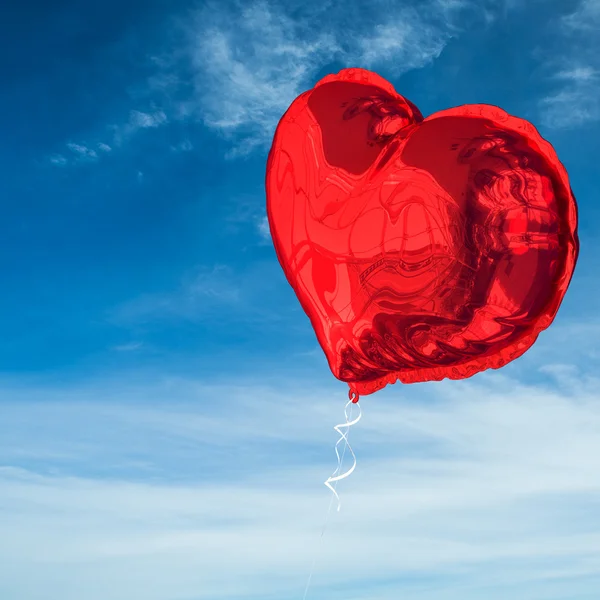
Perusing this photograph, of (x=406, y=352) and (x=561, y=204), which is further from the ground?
(x=561, y=204)

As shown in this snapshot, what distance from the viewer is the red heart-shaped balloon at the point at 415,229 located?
4.83m

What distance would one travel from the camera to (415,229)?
5.02 m

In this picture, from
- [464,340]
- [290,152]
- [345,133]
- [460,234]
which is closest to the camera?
[460,234]

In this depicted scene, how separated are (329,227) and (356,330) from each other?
0.73m

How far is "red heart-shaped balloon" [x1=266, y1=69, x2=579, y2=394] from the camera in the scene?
4.83m

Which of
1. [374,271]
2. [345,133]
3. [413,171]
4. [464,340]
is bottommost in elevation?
[464,340]

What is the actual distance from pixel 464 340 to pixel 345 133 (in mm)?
1625

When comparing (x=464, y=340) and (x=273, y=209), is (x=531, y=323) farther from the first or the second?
(x=273, y=209)

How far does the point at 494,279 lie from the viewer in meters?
4.90

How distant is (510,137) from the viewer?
491 centimetres

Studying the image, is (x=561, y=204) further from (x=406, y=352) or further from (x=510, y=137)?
(x=406, y=352)

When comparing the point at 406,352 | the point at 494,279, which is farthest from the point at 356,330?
the point at 494,279

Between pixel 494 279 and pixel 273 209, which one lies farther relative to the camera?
pixel 273 209

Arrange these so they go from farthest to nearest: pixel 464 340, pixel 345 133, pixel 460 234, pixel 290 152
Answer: pixel 290 152, pixel 345 133, pixel 464 340, pixel 460 234
